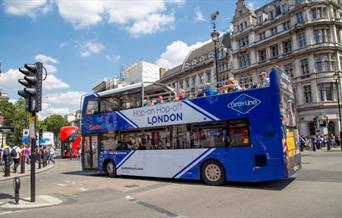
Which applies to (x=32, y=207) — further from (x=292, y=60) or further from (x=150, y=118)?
(x=292, y=60)

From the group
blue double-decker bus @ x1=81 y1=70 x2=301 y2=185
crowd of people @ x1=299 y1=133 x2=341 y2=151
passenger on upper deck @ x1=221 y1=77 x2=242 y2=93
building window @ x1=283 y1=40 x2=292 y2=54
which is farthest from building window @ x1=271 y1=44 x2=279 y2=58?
passenger on upper deck @ x1=221 y1=77 x2=242 y2=93

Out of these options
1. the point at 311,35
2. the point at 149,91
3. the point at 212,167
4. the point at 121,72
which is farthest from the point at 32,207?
the point at 121,72

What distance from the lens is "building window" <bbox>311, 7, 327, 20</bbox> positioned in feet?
141

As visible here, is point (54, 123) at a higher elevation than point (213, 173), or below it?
higher

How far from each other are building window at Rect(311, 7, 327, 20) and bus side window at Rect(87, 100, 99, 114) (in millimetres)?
38163

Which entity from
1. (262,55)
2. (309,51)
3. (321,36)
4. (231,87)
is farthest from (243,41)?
(231,87)

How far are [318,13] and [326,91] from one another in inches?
430

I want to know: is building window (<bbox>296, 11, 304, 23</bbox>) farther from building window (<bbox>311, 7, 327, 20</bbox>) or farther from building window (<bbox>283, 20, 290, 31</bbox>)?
building window (<bbox>283, 20, 290, 31</bbox>)

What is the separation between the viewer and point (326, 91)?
141 feet

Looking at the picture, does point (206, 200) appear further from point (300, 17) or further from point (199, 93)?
point (300, 17)

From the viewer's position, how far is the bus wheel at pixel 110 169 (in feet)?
51.0

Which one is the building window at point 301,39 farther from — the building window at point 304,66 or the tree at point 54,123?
the tree at point 54,123

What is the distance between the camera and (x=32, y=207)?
862 cm

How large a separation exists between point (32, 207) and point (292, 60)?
44634 millimetres
